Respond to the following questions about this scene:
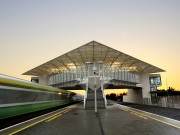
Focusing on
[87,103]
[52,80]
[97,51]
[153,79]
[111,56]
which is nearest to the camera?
[87,103]

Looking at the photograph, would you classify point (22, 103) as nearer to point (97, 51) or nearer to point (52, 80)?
point (97, 51)

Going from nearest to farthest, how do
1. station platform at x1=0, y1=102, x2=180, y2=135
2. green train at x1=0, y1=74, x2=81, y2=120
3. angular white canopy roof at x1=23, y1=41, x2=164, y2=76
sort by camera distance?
station platform at x1=0, y1=102, x2=180, y2=135 → green train at x1=0, y1=74, x2=81, y2=120 → angular white canopy roof at x1=23, y1=41, x2=164, y2=76

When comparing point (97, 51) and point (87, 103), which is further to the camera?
point (97, 51)

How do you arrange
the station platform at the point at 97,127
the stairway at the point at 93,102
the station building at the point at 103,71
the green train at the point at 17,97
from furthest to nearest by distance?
the station building at the point at 103,71 → the stairway at the point at 93,102 → the green train at the point at 17,97 → the station platform at the point at 97,127

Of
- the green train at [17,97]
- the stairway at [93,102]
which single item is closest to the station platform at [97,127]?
the green train at [17,97]

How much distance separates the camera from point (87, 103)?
29.2 metres

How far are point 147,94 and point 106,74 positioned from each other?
14057 millimetres

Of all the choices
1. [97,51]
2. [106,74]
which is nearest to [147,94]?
[106,74]

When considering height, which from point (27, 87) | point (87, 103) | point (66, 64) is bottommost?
point (87, 103)

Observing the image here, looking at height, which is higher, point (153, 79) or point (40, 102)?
point (153, 79)

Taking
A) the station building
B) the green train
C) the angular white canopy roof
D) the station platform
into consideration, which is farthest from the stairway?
the angular white canopy roof

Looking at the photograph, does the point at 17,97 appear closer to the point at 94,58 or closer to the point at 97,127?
the point at 97,127

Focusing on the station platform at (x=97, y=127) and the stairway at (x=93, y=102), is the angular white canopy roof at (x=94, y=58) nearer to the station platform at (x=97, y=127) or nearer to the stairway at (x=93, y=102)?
the stairway at (x=93, y=102)

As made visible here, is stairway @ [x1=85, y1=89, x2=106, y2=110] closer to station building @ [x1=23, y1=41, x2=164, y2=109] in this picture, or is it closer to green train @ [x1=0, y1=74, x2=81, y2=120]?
green train @ [x1=0, y1=74, x2=81, y2=120]
